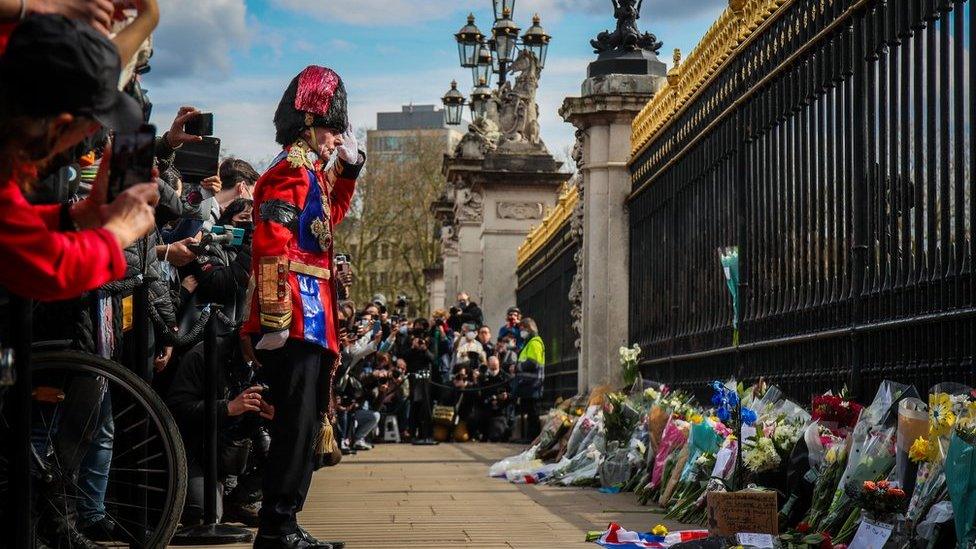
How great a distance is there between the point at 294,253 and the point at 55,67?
11.6ft

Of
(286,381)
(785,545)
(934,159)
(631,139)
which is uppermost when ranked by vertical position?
(631,139)

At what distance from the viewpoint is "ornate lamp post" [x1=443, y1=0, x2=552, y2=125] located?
25.4 metres

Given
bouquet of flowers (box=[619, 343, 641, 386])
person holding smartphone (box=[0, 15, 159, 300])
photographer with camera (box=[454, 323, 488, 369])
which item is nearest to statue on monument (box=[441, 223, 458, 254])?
photographer with camera (box=[454, 323, 488, 369])

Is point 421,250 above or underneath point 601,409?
above

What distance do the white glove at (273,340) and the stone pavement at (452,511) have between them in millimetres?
1314

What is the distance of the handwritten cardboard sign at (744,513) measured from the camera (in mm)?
7102

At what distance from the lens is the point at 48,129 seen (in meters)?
3.69

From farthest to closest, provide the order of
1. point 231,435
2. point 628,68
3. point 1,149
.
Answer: point 628,68 → point 231,435 → point 1,149

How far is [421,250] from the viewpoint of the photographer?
205ft

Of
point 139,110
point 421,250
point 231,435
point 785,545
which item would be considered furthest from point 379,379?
point 421,250

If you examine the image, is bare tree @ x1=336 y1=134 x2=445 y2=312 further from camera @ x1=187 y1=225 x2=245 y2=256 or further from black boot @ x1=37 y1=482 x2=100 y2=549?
black boot @ x1=37 y1=482 x2=100 y2=549

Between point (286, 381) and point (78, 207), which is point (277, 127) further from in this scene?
point (78, 207)

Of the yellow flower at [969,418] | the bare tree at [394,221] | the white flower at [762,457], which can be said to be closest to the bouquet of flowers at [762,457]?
the white flower at [762,457]

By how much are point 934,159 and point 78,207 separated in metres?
4.35
